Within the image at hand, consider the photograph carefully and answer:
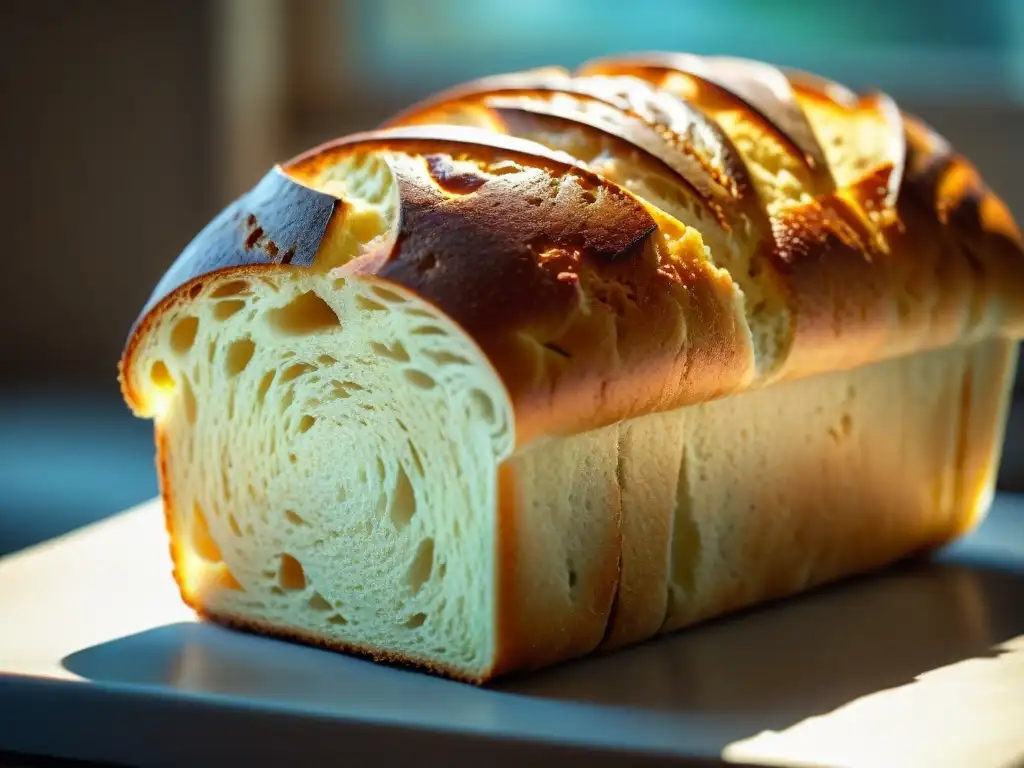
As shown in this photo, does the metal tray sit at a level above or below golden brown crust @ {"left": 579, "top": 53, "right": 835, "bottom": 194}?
below

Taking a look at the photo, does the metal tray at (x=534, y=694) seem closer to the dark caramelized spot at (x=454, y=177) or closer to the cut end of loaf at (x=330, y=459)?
the cut end of loaf at (x=330, y=459)

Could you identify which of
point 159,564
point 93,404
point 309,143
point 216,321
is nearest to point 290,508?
point 216,321

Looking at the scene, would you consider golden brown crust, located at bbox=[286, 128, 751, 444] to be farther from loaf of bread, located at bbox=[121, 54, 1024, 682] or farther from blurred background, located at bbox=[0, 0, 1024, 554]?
blurred background, located at bbox=[0, 0, 1024, 554]

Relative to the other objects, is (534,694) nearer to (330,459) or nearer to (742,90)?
(330,459)

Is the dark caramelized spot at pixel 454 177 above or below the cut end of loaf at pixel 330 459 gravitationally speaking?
above

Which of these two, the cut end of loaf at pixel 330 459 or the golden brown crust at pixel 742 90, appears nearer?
the cut end of loaf at pixel 330 459

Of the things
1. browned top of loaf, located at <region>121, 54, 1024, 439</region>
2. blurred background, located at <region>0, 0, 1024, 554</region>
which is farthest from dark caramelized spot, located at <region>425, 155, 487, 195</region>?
blurred background, located at <region>0, 0, 1024, 554</region>

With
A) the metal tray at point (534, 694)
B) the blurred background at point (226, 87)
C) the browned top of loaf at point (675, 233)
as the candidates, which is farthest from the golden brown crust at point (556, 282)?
the blurred background at point (226, 87)

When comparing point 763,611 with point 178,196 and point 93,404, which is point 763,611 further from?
point 178,196
